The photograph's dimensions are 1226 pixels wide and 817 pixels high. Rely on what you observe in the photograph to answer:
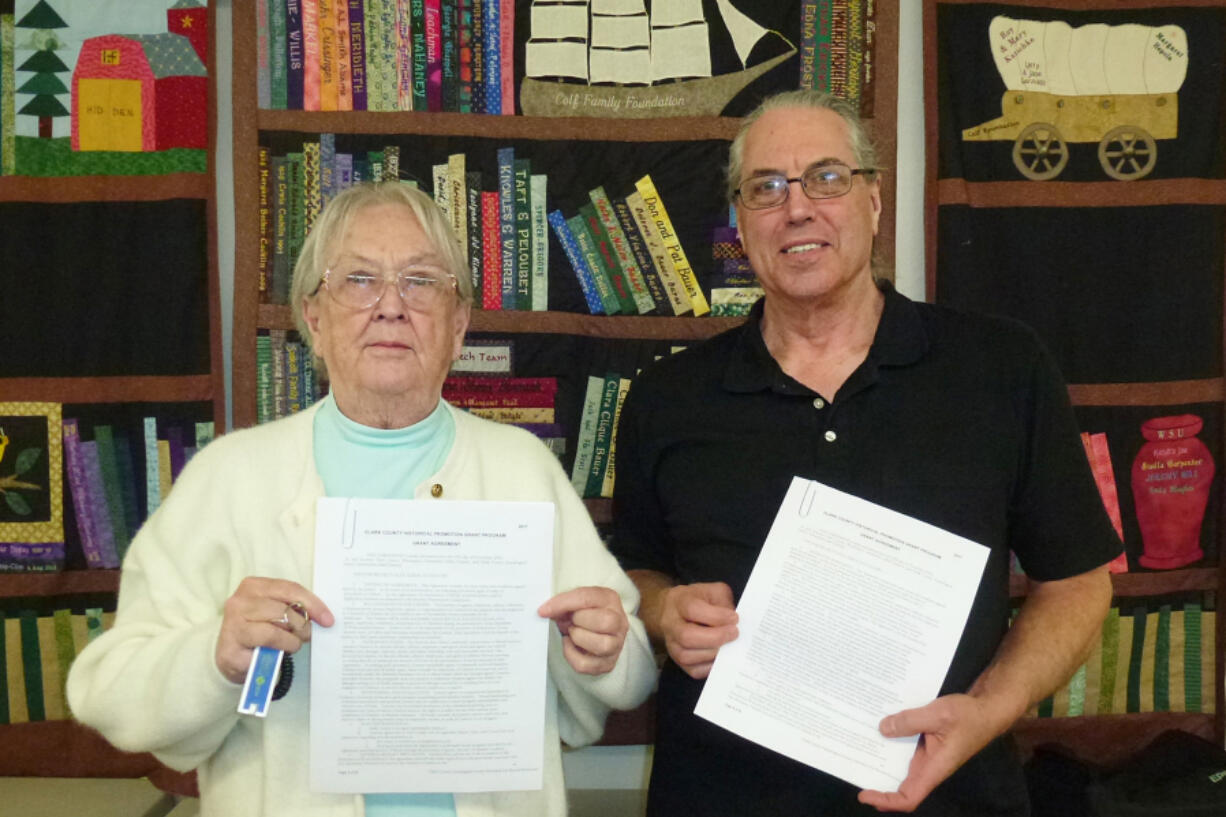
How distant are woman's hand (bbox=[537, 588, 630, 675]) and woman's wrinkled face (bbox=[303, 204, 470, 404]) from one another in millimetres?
416

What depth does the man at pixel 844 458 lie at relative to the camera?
1.44 metres

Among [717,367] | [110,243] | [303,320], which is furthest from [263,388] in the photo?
[717,367]

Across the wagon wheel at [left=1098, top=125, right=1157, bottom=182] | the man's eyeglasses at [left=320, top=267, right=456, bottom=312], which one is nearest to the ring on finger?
the man's eyeglasses at [left=320, top=267, right=456, bottom=312]

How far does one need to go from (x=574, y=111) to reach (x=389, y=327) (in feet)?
3.44

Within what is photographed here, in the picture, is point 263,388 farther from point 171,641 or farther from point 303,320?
point 171,641

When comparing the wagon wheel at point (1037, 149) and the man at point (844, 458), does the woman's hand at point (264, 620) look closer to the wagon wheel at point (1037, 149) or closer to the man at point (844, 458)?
the man at point (844, 458)

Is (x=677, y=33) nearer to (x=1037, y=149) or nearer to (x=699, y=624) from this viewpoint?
(x=1037, y=149)

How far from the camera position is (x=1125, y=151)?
2275 millimetres

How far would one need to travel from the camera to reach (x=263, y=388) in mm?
2195

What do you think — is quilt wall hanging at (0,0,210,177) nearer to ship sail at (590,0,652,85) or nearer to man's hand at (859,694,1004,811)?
ship sail at (590,0,652,85)

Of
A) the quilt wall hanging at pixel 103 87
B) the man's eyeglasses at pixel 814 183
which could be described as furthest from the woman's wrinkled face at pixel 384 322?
the quilt wall hanging at pixel 103 87

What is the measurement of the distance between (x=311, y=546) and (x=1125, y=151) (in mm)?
2152

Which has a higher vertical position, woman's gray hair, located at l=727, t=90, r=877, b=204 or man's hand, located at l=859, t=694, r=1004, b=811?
woman's gray hair, located at l=727, t=90, r=877, b=204

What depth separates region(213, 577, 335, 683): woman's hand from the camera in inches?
46.2
